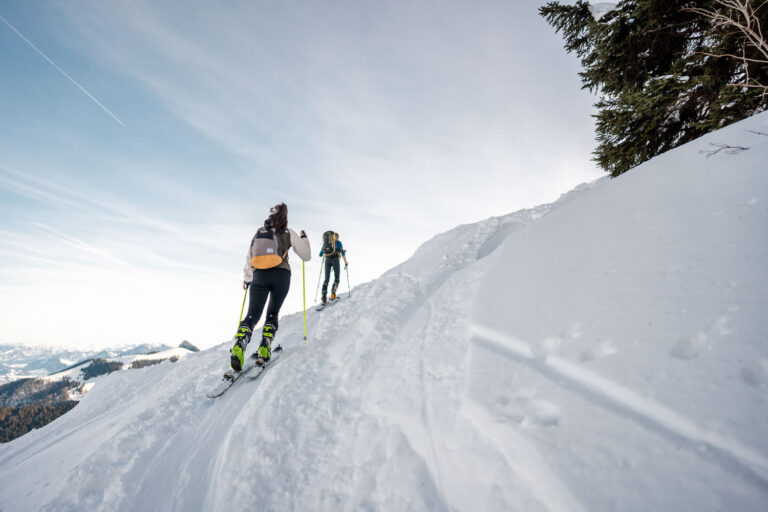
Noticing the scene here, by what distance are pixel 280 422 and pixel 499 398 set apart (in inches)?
92.4

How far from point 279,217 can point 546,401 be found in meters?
4.43

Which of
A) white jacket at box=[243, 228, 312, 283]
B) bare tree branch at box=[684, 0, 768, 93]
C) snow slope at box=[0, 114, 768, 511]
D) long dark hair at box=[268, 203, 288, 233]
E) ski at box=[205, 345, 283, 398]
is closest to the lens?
snow slope at box=[0, 114, 768, 511]

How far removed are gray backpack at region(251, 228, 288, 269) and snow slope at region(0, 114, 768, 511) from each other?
1.67m

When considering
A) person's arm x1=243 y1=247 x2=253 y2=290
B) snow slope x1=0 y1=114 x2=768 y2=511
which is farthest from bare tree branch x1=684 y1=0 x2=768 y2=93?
person's arm x1=243 y1=247 x2=253 y2=290

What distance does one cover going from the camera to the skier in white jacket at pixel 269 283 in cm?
456

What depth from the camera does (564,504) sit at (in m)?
A: 1.46

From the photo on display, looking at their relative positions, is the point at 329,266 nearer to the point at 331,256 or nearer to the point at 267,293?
the point at 331,256

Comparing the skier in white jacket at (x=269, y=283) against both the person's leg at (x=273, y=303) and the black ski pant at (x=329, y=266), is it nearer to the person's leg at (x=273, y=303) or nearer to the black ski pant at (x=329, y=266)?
the person's leg at (x=273, y=303)

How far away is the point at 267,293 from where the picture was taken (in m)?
4.71

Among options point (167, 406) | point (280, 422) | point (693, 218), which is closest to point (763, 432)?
point (693, 218)

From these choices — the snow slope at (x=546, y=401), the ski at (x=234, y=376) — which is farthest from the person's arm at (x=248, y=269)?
the snow slope at (x=546, y=401)

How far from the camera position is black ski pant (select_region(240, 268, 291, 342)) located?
4590 millimetres

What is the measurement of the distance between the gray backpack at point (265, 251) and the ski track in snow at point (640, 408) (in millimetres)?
3629

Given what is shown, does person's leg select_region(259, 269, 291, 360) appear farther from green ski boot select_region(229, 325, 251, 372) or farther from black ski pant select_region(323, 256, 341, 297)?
black ski pant select_region(323, 256, 341, 297)
